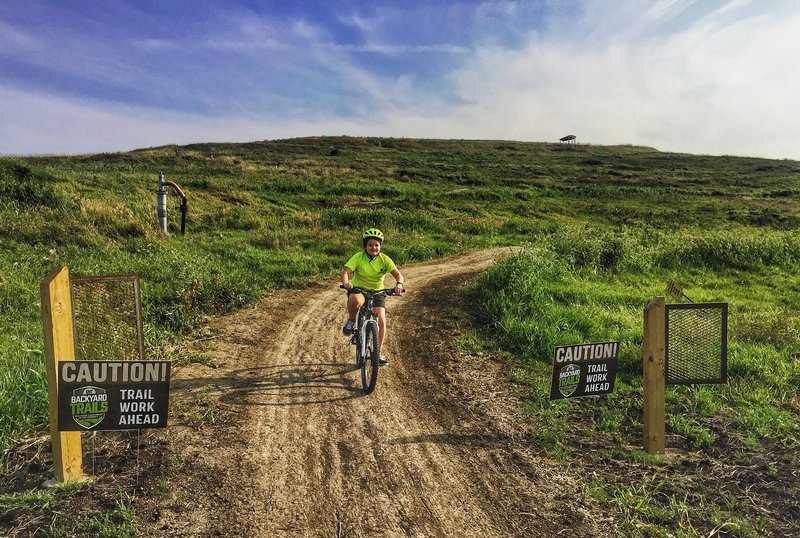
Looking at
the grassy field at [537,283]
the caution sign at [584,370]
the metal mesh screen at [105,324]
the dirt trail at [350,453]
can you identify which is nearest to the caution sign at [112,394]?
the dirt trail at [350,453]

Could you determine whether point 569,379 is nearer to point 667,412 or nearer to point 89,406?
point 667,412

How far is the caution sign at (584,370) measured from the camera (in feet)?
16.4

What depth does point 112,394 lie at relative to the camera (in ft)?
13.8

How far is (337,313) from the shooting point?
32.1ft

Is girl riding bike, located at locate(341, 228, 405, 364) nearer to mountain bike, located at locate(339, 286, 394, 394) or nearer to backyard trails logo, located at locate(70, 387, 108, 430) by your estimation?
mountain bike, located at locate(339, 286, 394, 394)

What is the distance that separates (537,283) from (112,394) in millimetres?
8406

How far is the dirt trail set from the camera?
13.4 feet

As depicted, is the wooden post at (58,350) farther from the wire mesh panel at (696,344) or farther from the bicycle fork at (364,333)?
the wire mesh panel at (696,344)

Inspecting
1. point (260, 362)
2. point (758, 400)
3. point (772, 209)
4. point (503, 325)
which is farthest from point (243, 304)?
point (772, 209)

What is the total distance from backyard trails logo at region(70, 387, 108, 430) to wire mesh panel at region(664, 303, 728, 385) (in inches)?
198

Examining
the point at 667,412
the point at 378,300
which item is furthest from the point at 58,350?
the point at 667,412

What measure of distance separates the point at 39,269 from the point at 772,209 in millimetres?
39947

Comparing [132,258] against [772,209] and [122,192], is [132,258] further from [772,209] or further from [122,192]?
[772,209]

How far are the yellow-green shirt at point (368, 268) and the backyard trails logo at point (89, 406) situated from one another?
3.38 meters
